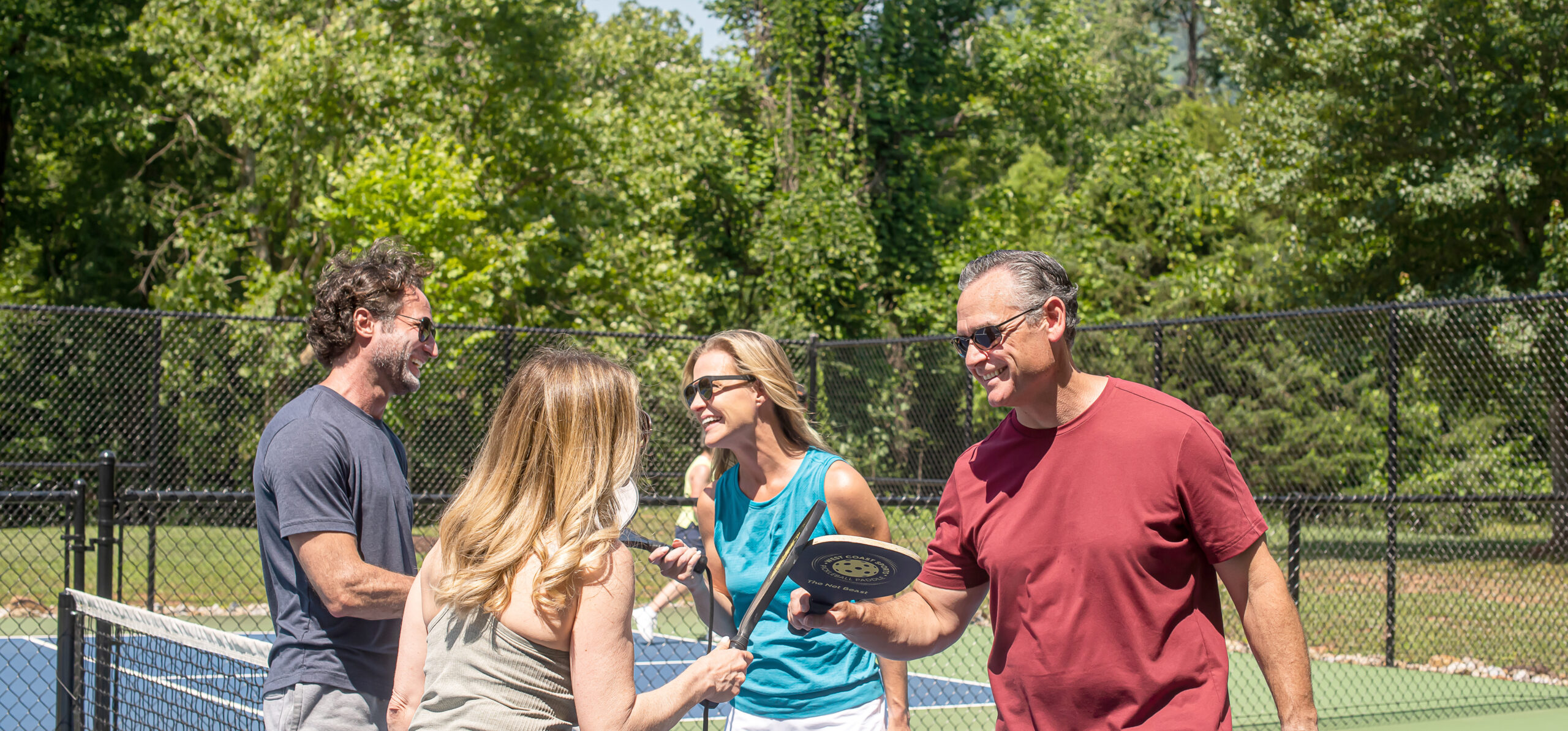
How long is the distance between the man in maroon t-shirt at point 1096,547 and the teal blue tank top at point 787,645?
65cm

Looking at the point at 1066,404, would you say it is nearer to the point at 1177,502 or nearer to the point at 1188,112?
the point at 1177,502

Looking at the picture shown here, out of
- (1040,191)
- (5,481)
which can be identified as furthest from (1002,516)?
(1040,191)

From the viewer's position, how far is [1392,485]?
27.4 feet

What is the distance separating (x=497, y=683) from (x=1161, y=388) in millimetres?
9303

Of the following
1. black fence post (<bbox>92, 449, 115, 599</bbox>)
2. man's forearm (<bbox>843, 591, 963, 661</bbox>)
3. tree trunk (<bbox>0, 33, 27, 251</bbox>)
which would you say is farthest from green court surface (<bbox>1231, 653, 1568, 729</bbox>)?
tree trunk (<bbox>0, 33, 27, 251</bbox>)

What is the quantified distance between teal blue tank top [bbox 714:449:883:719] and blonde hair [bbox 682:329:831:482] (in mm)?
109

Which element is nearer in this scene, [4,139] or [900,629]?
[900,629]

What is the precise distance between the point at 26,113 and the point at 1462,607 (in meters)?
20.8

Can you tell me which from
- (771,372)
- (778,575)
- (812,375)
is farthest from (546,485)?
(812,375)

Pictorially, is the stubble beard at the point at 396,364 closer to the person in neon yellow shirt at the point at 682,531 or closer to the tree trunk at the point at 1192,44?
the person in neon yellow shirt at the point at 682,531

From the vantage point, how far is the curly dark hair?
3.00 metres

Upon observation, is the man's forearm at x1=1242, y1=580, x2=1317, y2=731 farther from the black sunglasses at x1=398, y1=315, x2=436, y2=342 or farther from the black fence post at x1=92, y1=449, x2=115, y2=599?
the black fence post at x1=92, y1=449, x2=115, y2=599

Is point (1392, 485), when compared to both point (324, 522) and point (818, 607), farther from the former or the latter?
point (324, 522)

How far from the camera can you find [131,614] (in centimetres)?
401
